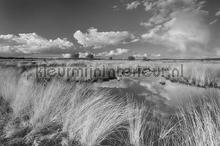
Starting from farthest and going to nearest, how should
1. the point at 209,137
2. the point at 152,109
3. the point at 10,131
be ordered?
the point at 152,109 → the point at 10,131 → the point at 209,137

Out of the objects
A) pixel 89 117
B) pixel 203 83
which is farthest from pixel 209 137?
pixel 203 83

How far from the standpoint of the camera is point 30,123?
2805mm

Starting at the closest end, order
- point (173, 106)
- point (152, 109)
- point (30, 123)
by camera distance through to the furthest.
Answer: point (30, 123)
point (152, 109)
point (173, 106)

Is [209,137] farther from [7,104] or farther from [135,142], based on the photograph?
[7,104]

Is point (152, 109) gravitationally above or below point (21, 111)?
below

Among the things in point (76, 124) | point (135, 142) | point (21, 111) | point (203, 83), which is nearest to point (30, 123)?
point (21, 111)

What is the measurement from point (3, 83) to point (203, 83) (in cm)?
945

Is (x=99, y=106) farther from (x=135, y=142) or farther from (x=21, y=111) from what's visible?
(x=21, y=111)

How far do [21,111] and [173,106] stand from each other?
3.87m

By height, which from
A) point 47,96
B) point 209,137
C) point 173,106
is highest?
point 47,96

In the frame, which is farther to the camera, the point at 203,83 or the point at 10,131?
the point at 203,83

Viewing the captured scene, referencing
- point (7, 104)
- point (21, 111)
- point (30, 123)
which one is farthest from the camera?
point (7, 104)

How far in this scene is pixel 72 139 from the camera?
243cm

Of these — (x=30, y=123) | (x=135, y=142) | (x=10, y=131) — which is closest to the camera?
(x=135, y=142)
